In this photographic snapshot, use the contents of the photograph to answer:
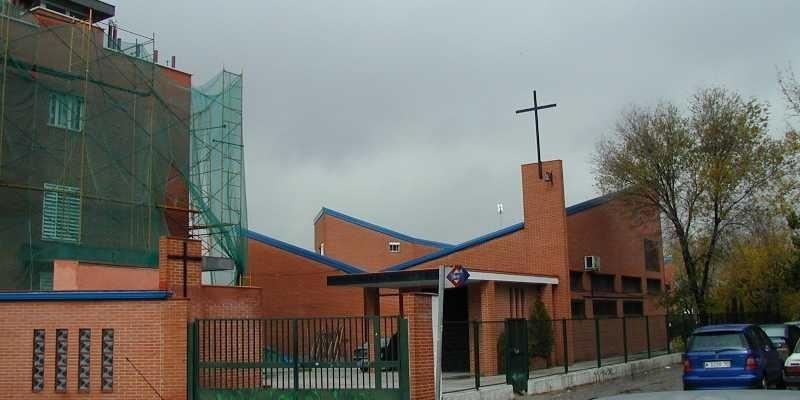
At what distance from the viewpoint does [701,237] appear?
1449 inches

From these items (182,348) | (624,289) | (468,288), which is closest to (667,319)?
(624,289)

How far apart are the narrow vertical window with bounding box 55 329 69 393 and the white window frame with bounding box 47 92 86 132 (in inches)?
406

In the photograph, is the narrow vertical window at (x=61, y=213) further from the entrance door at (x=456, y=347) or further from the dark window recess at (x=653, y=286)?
the dark window recess at (x=653, y=286)

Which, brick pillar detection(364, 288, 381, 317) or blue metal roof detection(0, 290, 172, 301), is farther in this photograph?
brick pillar detection(364, 288, 381, 317)

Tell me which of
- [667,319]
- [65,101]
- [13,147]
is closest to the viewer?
[13,147]

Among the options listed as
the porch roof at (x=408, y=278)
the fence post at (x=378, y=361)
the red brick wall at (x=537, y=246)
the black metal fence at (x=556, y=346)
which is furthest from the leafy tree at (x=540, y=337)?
the fence post at (x=378, y=361)

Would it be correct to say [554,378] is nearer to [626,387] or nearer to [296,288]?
[626,387]

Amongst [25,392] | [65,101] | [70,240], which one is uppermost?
[65,101]

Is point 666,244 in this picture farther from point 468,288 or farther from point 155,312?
point 155,312

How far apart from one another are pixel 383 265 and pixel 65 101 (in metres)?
30.6

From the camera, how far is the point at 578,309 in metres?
Result: 31.9

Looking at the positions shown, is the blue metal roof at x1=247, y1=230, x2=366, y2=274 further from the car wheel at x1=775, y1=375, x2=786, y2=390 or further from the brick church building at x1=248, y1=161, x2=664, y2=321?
the car wheel at x1=775, y1=375, x2=786, y2=390

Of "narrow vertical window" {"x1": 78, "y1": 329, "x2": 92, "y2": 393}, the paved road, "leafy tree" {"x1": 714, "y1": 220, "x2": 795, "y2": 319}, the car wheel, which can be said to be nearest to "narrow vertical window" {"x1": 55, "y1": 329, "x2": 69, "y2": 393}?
"narrow vertical window" {"x1": 78, "y1": 329, "x2": 92, "y2": 393}

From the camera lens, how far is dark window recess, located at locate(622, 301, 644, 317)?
36250mm
